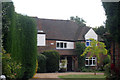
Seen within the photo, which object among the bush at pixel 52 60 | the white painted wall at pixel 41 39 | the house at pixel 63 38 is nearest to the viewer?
the bush at pixel 52 60

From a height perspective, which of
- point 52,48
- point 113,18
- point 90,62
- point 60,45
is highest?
point 113,18

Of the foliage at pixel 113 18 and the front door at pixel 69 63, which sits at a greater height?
the foliage at pixel 113 18

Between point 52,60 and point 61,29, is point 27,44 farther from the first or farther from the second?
point 61,29

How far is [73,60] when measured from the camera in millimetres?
32125

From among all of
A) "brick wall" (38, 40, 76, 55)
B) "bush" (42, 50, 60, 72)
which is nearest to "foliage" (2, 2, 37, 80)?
"bush" (42, 50, 60, 72)

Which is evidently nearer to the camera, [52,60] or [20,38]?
[20,38]

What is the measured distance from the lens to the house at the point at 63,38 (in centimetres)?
3006

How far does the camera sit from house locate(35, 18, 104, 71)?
98.6ft

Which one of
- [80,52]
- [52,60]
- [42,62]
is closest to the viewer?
[42,62]

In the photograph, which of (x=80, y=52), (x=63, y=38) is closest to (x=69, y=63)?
(x=80, y=52)

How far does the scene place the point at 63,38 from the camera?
31.4m

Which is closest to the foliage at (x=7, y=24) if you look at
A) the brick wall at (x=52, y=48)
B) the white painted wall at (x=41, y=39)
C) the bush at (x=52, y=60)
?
the bush at (x=52, y=60)

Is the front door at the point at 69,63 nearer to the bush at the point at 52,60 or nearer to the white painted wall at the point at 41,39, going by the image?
the white painted wall at the point at 41,39

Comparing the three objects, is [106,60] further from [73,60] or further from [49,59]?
[49,59]
